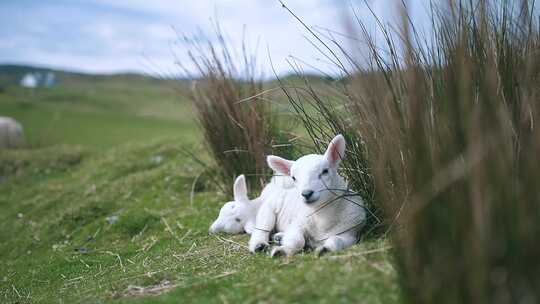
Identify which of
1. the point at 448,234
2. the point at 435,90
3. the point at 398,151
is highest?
the point at 435,90

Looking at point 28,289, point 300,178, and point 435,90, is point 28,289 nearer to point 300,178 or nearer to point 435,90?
point 300,178

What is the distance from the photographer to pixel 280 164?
5039 millimetres

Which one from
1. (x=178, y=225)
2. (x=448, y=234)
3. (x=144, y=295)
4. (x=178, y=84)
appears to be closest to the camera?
(x=448, y=234)

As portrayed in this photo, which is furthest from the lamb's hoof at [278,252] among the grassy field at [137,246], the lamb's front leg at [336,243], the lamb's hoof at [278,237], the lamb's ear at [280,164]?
the lamb's ear at [280,164]

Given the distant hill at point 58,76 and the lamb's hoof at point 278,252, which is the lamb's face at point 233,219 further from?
the distant hill at point 58,76

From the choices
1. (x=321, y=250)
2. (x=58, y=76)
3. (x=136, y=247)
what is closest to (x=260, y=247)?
(x=321, y=250)

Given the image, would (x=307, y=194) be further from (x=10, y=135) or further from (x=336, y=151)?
(x=10, y=135)

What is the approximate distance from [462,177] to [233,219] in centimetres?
359

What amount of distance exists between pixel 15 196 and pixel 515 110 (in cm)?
966

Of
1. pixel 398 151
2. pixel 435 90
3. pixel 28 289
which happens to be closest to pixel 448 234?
pixel 398 151

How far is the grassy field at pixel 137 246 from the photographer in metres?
3.65

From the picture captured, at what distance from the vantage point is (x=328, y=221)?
4.86m

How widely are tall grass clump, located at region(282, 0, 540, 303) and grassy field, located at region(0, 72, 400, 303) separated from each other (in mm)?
440

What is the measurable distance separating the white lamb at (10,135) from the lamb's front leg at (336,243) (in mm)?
14134
